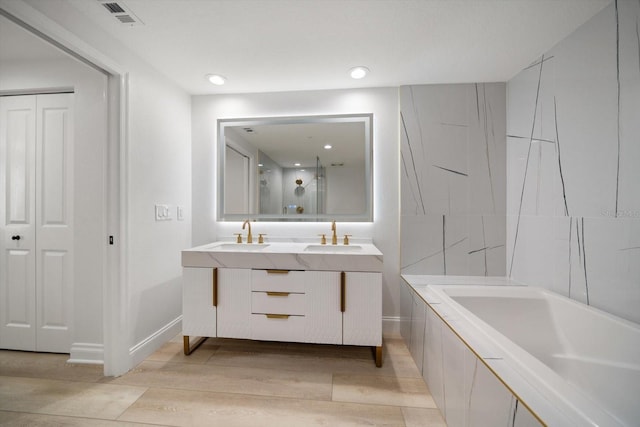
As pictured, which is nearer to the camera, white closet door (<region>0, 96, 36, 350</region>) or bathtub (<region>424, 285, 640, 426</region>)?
bathtub (<region>424, 285, 640, 426</region>)

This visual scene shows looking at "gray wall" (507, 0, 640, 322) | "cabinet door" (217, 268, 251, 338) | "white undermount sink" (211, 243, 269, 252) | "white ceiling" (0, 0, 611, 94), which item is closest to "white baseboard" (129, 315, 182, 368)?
"cabinet door" (217, 268, 251, 338)

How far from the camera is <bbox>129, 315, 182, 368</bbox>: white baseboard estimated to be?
6.23 ft

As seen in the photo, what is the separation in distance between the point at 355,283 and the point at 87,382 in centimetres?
181

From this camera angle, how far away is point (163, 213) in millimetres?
2193

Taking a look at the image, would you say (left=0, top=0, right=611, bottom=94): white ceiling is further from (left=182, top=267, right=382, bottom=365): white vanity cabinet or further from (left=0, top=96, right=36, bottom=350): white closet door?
(left=182, top=267, right=382, bottom=365): white vanity cabinet

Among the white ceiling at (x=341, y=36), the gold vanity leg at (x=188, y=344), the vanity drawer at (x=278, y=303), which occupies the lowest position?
the gold vanity leg at (x=188, y=344)

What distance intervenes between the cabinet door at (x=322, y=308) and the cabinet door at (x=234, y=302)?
0.43m

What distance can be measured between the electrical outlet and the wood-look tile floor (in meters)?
1.02

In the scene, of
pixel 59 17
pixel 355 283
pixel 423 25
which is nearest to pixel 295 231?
pixel 355 283

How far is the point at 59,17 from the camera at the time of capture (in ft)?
4.63

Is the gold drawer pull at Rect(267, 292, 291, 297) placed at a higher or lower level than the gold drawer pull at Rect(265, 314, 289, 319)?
higher

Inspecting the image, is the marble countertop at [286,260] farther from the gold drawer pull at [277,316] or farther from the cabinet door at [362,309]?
the gold drawer pull at [277,316]

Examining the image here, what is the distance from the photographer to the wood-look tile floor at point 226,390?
1.42m

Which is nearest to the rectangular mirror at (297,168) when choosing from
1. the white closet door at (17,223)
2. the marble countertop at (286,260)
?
the marble countertop at (286,260)
